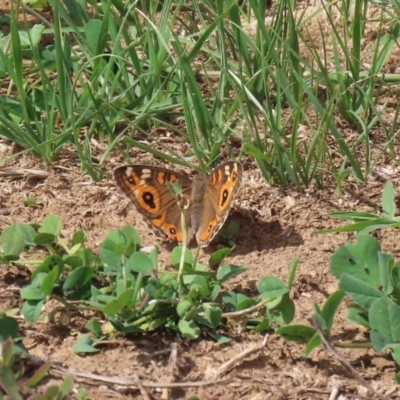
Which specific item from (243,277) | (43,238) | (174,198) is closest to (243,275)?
(243,277)

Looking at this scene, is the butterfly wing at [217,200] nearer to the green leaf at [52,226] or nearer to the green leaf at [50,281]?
the green leaf at [52,226]

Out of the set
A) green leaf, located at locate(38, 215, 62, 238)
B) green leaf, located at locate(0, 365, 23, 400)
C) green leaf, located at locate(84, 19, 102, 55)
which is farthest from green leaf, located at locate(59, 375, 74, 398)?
green leaf, located at locate(84, 19, 102, 55)

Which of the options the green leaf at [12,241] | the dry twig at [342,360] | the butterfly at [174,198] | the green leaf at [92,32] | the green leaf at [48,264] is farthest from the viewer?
the green leaf at [92,32]

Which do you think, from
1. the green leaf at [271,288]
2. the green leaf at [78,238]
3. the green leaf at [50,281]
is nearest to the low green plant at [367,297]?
the green leaf at [271,288]

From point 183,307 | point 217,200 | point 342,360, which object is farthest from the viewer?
point 217,200

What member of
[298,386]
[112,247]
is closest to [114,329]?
[112,247]

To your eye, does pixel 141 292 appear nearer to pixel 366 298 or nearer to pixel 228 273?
pixel 228 273

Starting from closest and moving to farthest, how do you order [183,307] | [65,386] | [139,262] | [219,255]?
[65,386] → [183,307] → [139,262] → [219,255]

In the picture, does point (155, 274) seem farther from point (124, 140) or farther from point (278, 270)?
point (124, 140)
